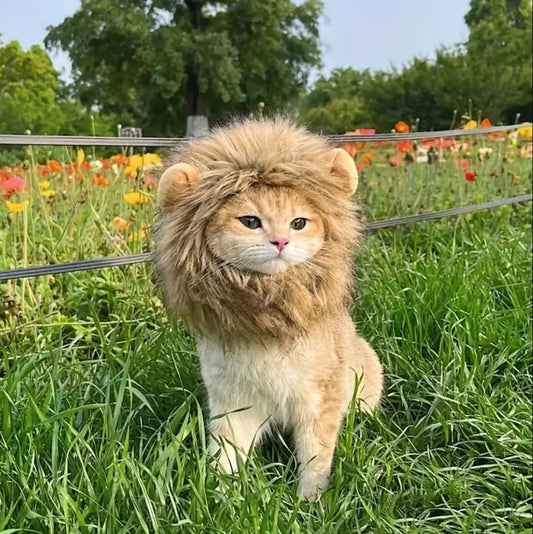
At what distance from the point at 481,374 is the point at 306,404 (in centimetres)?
90

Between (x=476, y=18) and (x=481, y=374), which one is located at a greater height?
(x=476, y=18)

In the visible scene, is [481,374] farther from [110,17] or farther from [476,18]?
[476,18]

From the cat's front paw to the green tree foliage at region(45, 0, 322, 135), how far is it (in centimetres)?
158

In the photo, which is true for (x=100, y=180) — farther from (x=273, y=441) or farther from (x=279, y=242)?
(x=279, y=242)

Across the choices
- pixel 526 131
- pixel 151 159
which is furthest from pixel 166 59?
pixel 526 131

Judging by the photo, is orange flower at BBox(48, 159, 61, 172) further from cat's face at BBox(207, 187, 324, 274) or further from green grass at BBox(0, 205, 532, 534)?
cat's face at BBox(207, 187, 324, 274)

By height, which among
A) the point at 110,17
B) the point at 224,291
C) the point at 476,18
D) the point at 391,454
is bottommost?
the point at 391,454

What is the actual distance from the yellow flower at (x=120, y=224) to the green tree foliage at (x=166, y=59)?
0.51 metres

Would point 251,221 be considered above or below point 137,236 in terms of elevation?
above

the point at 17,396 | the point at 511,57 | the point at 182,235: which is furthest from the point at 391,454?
the point at 511,57

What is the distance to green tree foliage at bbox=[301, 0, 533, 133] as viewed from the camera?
17.3 ft

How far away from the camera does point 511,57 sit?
9906 mm

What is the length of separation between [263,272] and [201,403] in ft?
2.36

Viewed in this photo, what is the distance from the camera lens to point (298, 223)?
157cm
